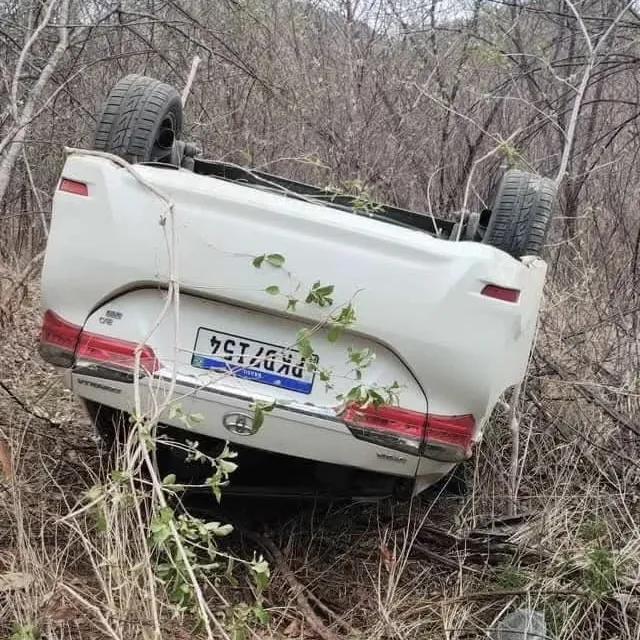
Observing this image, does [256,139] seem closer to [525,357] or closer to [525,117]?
[525,117]

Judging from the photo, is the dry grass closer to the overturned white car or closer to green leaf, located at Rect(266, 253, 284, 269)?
the overturned white car

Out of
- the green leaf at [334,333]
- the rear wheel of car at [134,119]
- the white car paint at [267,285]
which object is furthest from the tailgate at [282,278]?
the rear wheel of car at [134,119]

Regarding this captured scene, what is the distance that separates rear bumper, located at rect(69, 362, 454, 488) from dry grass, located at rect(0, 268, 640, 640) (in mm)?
409

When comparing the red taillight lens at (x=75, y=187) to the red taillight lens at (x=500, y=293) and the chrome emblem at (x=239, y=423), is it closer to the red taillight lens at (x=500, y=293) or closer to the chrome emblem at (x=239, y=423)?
the chrome emblem at (x=239, y=423)

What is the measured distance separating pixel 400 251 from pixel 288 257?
1.27ft

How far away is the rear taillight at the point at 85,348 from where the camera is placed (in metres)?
2.96

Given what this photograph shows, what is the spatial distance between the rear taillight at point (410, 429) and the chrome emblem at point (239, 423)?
1.11 ft

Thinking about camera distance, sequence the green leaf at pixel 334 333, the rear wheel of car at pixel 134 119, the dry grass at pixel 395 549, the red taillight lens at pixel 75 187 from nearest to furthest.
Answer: the dry grass at pixel 395 549 < the green leaf at pixel 334 333 < the red taillight lens at pixel 75 187 < the rear wheel of car at pixel 134 119

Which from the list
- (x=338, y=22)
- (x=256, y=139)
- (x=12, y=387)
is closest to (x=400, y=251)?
(x=12, y=387)

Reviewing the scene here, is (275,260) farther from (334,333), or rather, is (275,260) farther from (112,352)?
(112,352)

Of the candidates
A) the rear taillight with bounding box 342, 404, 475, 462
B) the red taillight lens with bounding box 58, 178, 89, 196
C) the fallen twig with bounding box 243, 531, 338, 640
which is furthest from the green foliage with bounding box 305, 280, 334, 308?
the fallen twig with bounding box 243, 531, 338, 640

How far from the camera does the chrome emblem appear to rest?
2.98 m

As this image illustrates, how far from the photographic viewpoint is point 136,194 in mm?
2871

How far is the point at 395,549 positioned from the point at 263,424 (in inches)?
32.3
